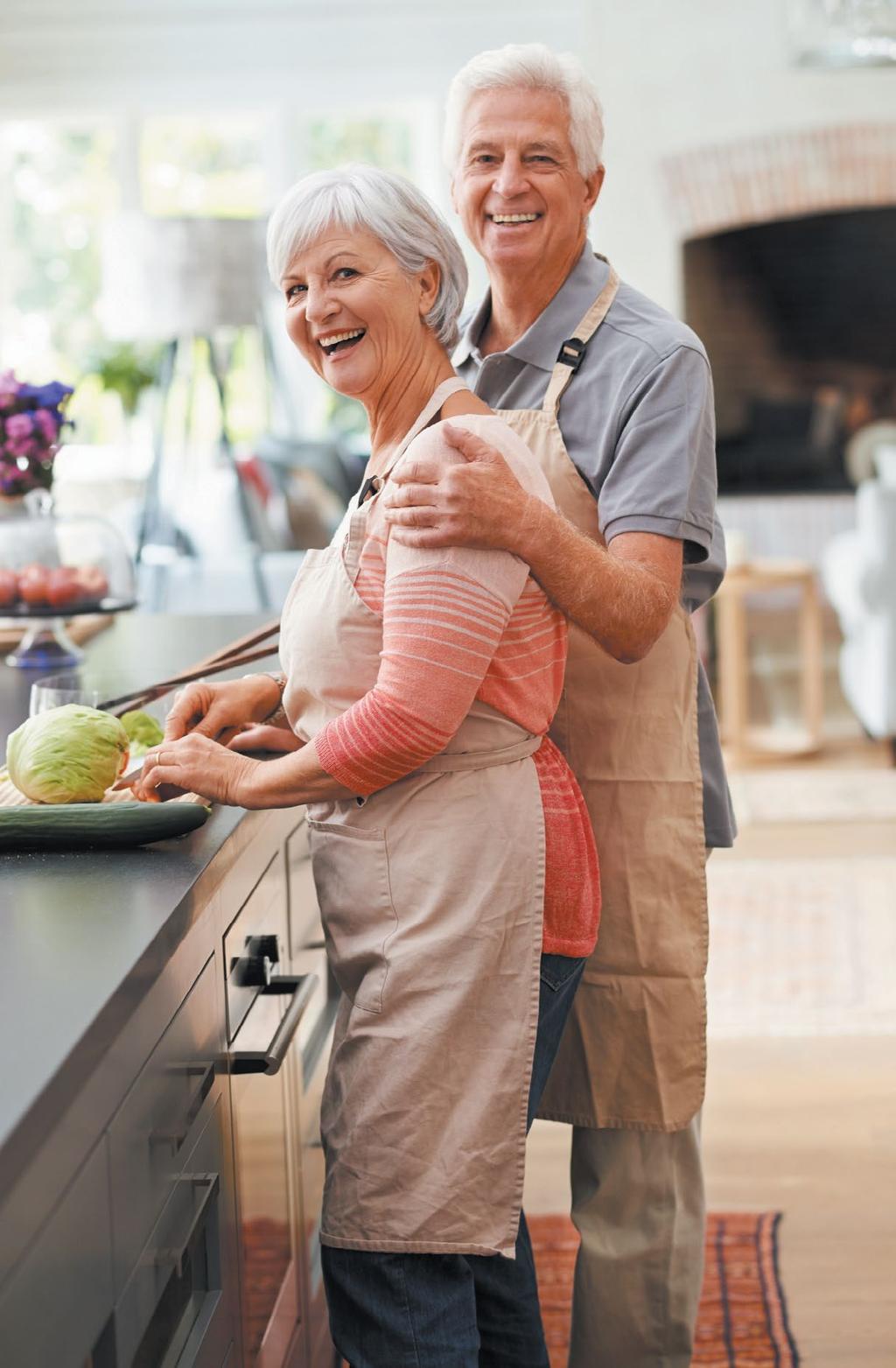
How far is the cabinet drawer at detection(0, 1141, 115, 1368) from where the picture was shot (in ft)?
2.62

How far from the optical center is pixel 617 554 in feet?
4.87

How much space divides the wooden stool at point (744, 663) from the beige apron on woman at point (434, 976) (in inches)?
154

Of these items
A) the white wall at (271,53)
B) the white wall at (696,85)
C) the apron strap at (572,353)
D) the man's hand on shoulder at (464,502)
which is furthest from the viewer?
the white wall at (271,53)

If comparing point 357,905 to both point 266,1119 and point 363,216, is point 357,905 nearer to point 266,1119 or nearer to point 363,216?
point 266,1119

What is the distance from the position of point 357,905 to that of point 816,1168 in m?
1.57

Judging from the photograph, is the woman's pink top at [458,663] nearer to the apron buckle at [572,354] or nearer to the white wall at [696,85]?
the apron buckle at [572,354]

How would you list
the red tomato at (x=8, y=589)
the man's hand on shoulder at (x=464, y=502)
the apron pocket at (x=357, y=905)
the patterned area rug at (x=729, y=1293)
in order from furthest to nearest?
the red tomato at (x=8, y=589) → the patterned area rug at (x=729, y=1293) → the apron pocket at (x=357, y=905) → the man's hand on shoulder at (x=464, y=502)

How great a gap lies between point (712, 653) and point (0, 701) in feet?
14.6

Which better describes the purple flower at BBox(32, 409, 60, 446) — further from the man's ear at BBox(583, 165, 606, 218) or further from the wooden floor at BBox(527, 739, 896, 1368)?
the wooden floor at BBox(527, 739, 896, 1368)

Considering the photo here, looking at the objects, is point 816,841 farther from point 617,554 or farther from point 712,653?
point 617,554

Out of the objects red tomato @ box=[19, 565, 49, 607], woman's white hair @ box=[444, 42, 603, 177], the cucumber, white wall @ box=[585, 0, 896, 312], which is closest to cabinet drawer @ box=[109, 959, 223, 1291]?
the cucumber

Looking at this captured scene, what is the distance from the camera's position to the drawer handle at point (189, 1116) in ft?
3.63

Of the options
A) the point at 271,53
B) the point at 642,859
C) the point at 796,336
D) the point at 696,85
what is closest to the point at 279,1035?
the point at 642,859

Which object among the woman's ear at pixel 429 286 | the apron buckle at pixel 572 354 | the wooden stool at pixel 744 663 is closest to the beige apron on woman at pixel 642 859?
the apron buckle at pixel 572 354
